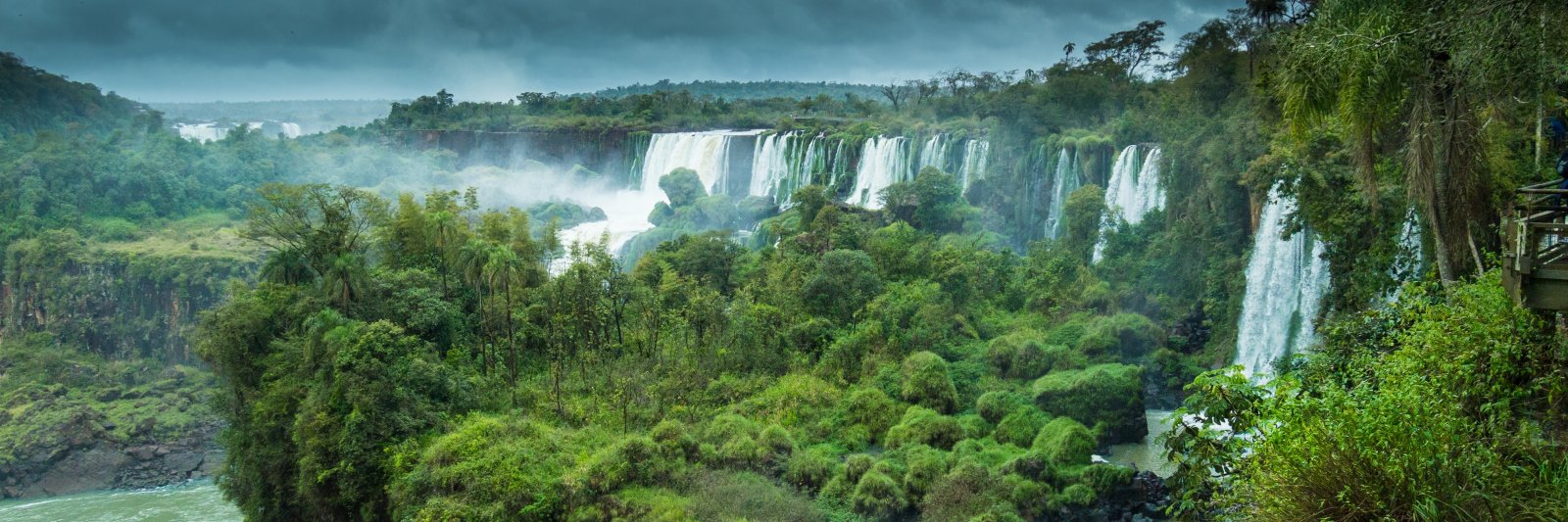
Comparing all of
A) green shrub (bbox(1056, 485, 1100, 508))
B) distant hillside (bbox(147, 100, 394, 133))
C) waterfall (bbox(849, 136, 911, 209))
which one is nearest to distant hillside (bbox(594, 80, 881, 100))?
distant hillside (bbox(147, 100, 394, 133))

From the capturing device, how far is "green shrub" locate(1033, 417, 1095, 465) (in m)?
21.1

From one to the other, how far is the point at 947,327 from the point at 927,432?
738 centimetres

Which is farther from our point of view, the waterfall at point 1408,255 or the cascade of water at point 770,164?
the cascade of water at point 770,164

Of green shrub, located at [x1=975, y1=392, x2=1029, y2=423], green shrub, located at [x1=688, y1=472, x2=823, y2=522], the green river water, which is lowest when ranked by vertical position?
the green river water

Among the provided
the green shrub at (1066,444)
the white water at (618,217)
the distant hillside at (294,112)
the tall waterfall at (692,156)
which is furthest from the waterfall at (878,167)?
the distant hillside at (294,112)

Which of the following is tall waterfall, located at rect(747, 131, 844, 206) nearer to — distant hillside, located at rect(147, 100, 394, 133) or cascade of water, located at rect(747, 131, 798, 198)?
cascade of water, located at rect(747, 131, 798, 198)

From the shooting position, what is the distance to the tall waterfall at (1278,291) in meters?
24.7

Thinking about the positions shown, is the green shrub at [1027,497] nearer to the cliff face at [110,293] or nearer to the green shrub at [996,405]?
the green shrub at [996,405]

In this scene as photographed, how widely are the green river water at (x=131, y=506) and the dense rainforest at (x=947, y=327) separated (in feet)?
4.39

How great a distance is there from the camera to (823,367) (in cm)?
2664

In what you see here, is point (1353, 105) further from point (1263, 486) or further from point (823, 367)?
point (823, 367)

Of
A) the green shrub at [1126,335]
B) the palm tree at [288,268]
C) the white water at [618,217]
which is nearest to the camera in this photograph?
the palm tree at [288,268]

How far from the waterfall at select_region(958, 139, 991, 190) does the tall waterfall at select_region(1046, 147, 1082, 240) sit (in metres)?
3.69

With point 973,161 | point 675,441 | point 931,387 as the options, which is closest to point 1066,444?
point 931,387
